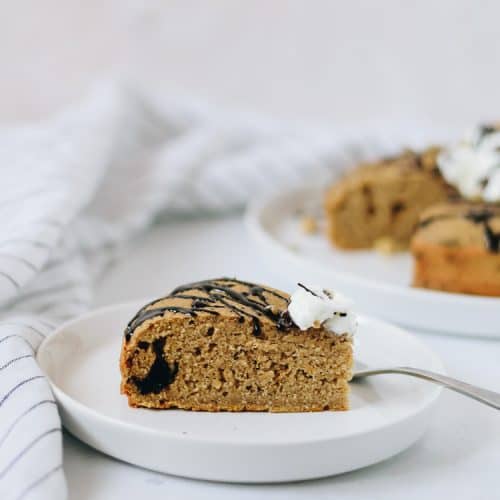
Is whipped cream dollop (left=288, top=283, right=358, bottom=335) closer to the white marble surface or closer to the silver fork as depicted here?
the silver fork

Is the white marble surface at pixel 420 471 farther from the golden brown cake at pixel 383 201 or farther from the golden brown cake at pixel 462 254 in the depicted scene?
the golden brown cake at pixel 383 201

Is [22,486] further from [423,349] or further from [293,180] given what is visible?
[293,180]

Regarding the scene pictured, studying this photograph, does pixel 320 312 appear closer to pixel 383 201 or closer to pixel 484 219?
pixel 484 219

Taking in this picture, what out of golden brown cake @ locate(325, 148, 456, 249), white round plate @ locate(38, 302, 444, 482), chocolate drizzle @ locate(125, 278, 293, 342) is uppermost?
chocolate drizzle @ locate(125, 278, 293, 342)

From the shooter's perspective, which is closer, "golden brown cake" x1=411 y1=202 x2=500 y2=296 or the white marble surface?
the white marble surface

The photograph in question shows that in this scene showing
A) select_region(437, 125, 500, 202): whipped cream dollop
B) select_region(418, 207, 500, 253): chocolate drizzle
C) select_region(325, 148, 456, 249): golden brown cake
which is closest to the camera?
select_region(418, 207, 500, 253): chocolate drizzle

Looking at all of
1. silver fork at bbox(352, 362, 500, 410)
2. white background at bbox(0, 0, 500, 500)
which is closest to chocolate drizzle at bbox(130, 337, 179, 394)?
silver fork at bbox(352, 362, 500, 410)

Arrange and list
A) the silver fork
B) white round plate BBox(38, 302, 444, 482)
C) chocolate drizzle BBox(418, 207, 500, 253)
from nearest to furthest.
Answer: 1. white round plate BBox(38, 302, 444, 482)
2. the silver fork
3. chocolate drizzle BBox(418, 207, 500, 253)
